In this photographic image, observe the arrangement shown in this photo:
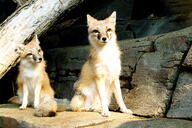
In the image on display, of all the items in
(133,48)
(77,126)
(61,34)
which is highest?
(61,34)

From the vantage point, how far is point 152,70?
17.0ft

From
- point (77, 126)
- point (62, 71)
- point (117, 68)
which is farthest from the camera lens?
point (62, 71)

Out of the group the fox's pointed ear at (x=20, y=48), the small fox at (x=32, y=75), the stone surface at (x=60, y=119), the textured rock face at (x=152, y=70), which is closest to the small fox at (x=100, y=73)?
the stone surface at (x=60, y=119)

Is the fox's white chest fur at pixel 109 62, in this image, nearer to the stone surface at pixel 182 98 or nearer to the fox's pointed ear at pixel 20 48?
the stone surface at pixel 182 98

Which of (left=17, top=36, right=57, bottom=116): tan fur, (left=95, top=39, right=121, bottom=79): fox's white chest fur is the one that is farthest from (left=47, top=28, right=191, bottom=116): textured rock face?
(left=17, top=36, right=57, bottom=116): tan fur

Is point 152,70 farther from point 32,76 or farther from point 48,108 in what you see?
point 32,76

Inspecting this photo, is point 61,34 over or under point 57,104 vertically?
over

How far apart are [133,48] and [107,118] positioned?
4.56 feet

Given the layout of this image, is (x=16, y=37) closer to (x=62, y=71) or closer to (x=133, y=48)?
(x=62, y=71)

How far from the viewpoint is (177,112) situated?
15.2 feet

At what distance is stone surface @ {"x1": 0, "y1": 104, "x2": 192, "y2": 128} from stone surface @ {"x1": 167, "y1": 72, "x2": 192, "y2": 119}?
0.18m

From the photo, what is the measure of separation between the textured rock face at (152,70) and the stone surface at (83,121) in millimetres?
335

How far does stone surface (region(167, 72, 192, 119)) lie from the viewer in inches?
181

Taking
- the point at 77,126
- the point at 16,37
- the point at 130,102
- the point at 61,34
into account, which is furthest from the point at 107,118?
the point at 61,34
